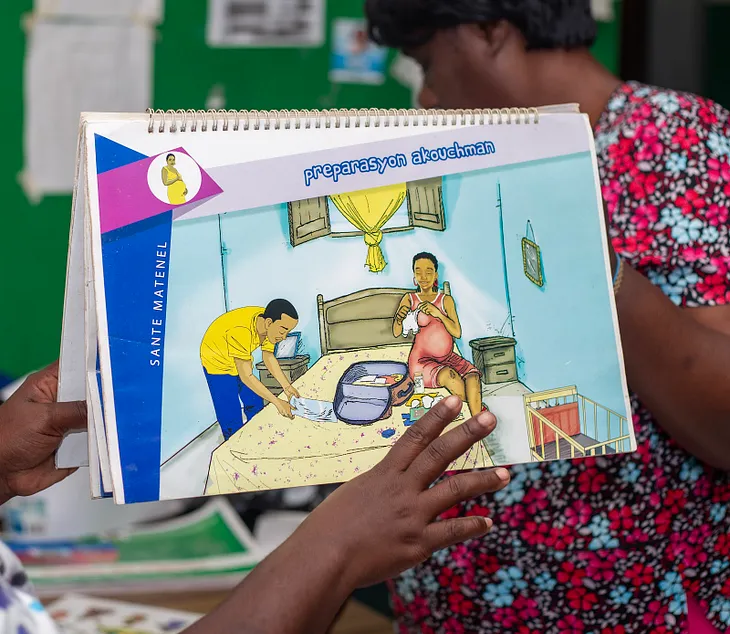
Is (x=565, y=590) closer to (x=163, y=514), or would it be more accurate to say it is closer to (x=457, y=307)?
(x=457, y=307)

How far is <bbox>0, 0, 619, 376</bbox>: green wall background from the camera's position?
2076 millimetres

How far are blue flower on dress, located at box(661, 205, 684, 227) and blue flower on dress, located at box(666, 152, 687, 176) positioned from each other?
0.12 ft

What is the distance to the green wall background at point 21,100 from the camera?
2.08 metres

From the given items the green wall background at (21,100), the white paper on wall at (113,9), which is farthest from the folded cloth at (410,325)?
the white paper on wall at (113,9)

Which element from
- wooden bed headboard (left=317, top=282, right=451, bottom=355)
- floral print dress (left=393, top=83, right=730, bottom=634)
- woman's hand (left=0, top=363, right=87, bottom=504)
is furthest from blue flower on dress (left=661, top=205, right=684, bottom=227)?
woman's hand (left=0, top=363, right=87, bottom=504)

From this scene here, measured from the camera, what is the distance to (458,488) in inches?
25.7

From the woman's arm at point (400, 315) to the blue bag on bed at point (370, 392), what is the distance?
27 mm

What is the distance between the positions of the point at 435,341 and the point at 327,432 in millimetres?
118

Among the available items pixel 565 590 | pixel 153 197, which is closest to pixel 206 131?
pixel 153 197

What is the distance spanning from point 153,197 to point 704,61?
74.0 inches

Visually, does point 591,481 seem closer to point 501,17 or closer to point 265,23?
point 501,17

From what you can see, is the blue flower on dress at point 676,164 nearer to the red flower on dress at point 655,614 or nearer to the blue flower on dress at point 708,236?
the blue flower on dress at point 708,236

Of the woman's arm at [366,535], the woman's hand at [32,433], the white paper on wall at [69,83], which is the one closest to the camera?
the woman's arm at [366,535]

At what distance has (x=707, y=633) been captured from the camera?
0.99 metres
